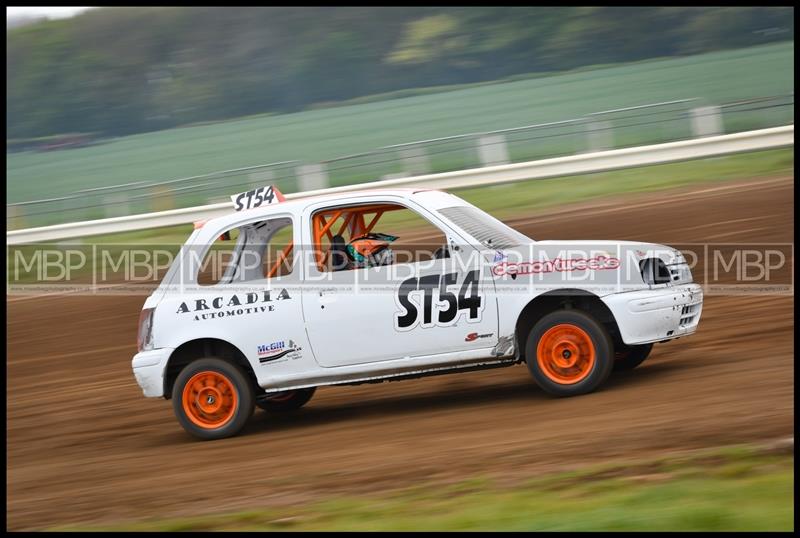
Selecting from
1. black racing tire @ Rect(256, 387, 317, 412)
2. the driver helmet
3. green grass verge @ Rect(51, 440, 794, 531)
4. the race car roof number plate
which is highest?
the race car roof number plate

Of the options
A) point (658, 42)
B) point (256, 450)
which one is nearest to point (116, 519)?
point (256, 450)

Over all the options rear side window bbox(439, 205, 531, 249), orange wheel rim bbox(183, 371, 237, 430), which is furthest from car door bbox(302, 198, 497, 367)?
orange wheel rim bbox(183, 371, 237, 430)

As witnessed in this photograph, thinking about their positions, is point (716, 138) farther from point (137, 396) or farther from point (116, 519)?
point (116, 519)

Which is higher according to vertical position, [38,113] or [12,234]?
[38,113]

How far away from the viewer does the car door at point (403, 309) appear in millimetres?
8086

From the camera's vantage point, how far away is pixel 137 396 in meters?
10.8

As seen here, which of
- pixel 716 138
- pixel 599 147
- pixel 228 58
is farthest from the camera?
→ pixel 228 58

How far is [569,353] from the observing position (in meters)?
8.04

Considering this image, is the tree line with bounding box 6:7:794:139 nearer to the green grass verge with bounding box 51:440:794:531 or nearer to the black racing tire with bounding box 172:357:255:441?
the black racing tire with bounding box 172:357:255:441

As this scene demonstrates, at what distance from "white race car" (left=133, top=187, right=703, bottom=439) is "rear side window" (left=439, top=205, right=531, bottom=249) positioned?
0.02 m

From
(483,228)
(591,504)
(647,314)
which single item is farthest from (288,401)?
(591,504)

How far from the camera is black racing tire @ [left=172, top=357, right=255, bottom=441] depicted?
8.59 m

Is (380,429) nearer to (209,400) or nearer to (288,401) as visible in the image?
(209,400)

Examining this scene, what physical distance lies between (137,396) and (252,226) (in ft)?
9.78
